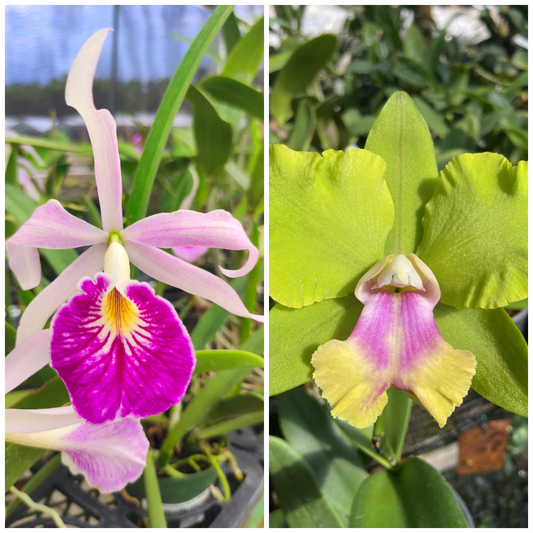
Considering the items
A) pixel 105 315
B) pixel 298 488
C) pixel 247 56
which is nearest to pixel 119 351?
pixel 105 315

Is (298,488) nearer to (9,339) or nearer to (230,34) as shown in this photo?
(9,339)

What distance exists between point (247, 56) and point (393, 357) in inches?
14.6

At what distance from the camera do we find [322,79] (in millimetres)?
968

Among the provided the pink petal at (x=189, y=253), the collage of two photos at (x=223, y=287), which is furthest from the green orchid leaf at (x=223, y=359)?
the pink petal at (x=189, y=253)

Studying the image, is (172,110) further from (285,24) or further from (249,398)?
(285,24)

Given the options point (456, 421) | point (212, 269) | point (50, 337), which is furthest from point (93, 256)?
point (456, 421)

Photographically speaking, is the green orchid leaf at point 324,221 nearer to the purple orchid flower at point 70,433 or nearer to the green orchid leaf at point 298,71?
the purple orchid flower at point 70,433

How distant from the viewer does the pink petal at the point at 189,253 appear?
45 centimetres

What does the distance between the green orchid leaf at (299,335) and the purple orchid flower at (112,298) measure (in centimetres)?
7

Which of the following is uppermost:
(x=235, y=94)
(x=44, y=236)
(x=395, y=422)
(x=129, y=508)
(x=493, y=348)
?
(x=235, y=94)

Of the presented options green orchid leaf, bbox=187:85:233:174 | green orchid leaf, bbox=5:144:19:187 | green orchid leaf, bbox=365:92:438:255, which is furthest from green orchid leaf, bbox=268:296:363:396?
green orchid leaf, bbox=5:144:19:187

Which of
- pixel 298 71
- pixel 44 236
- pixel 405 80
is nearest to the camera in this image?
pixel 44 236

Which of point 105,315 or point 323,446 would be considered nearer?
point 105,315

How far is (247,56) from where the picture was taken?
51cm
